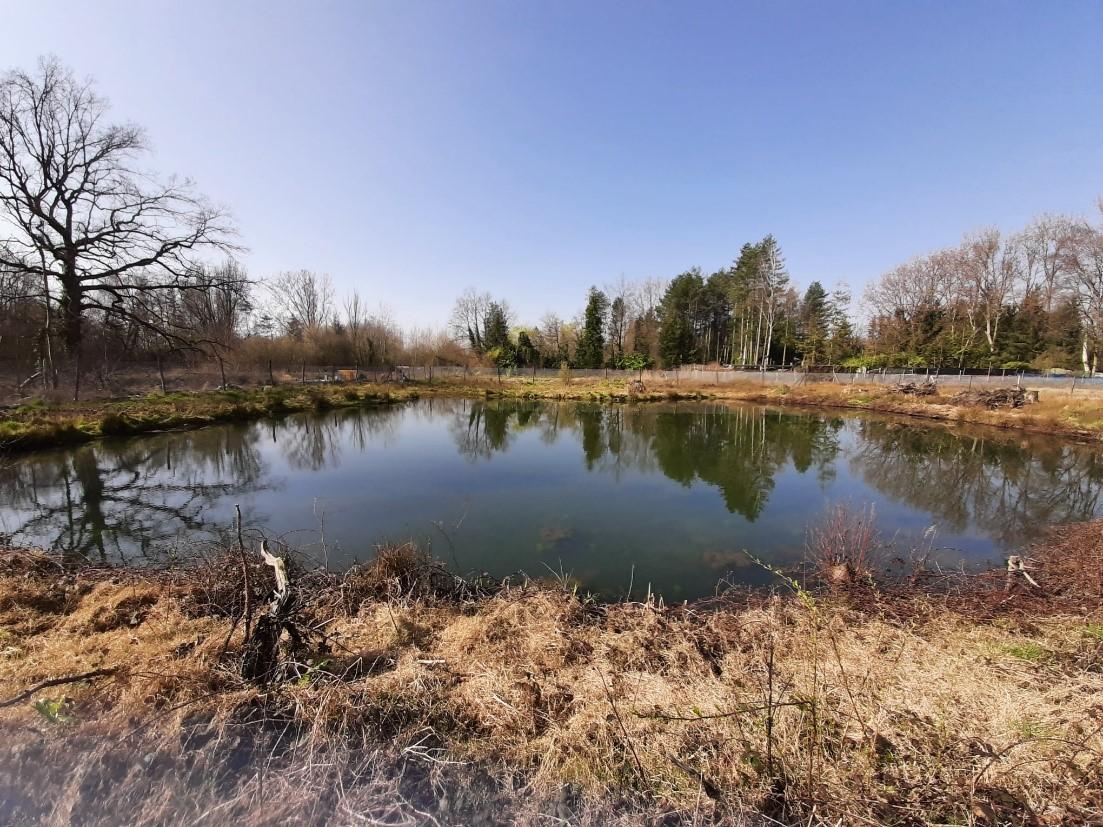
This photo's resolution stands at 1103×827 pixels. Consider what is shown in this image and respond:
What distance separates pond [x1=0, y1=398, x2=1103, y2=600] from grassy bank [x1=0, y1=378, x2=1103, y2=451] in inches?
46.2

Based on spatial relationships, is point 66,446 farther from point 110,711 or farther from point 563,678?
point 563,678

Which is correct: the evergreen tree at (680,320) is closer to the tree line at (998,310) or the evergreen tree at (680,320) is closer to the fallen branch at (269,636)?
the tree line at (998,310)

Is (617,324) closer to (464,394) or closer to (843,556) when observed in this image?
(464,394)

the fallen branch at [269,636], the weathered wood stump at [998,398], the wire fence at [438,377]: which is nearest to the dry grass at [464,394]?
the weathered wood stump at [998,398]

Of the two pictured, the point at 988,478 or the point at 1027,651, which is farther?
the point at 988,478

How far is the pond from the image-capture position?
21.5ft

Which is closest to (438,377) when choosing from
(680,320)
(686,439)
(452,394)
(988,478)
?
(452,394)

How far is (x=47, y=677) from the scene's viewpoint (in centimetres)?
285

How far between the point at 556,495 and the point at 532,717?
6.82 meters

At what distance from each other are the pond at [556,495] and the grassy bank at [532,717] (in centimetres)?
202

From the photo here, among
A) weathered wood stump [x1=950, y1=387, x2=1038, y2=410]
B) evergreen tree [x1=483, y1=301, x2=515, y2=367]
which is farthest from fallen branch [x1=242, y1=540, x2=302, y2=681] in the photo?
evergreen tree [x1=483, y1=301, x2=515, y2=367]

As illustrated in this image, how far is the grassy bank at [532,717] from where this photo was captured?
79.4 inches

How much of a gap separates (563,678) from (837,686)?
6.03ft

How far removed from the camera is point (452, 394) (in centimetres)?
3088
